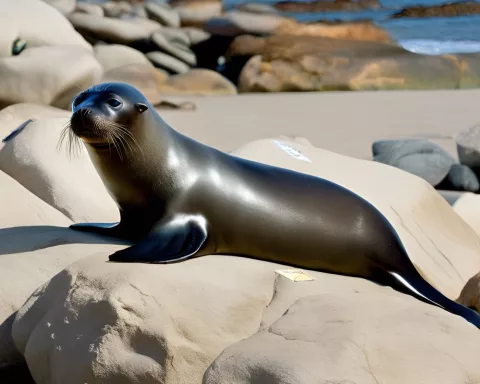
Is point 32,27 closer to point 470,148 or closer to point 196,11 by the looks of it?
point 470,148

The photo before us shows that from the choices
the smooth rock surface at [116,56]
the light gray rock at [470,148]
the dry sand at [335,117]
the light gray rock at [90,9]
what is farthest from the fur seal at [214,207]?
the light gray rock at [90,9]

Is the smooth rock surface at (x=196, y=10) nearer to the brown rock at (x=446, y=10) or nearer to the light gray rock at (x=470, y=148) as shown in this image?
the brown rock at (x=446, y=10)

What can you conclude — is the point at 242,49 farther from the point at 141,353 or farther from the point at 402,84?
the point at 141,353

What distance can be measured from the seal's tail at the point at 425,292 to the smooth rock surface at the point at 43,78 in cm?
464

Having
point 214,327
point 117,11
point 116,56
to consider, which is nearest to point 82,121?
point 214,327

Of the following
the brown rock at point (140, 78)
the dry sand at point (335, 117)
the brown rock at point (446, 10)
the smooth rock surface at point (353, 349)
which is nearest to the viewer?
the smooth rock surface at point (353, 349)

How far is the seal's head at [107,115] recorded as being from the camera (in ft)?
12.6

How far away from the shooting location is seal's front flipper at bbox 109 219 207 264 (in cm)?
367

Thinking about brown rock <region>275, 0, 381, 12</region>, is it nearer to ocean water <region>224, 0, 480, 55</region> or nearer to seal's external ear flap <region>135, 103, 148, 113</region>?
ocean water <region>224, 0, 480, 55</region>

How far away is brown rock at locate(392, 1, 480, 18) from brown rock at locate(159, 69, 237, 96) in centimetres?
1315

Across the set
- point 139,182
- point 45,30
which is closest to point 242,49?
point 45,30

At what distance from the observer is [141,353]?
124 inches

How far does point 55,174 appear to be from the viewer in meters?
5.31

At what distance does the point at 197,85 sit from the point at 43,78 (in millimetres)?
8595
